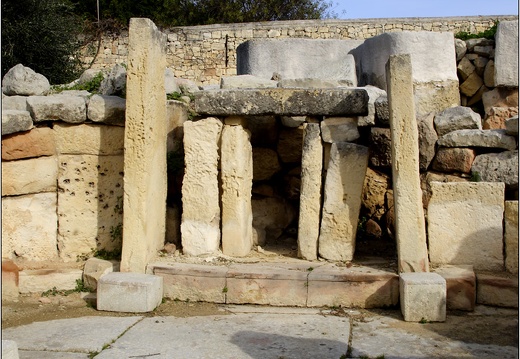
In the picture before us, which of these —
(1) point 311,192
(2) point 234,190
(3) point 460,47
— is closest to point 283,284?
(1) point 311,192

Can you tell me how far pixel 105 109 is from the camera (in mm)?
6820

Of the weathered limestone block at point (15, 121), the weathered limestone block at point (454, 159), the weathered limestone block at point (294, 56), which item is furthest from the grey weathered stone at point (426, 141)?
the weathered limestone block at point (15, 121)

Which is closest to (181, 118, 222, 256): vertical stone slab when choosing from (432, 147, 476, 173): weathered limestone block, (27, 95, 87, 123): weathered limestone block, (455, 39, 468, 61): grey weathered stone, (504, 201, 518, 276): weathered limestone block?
(27, 95, 87, 123): weathered limestone block

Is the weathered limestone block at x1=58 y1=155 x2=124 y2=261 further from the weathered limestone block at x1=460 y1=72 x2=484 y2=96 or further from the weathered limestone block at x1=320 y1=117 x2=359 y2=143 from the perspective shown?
the weathered limestone block at x1=460 y1=72 x2=484 y2=96

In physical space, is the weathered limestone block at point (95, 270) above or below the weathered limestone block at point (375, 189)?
below

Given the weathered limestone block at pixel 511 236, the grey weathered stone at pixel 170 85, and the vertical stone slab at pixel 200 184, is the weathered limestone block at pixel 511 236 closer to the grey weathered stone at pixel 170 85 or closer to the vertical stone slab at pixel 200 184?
the vertical stone slab at pixel 200 184

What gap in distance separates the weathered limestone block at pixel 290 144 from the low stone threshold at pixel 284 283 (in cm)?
177

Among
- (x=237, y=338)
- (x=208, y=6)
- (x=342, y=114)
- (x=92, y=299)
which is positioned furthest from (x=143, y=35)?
(x=208, y=6)

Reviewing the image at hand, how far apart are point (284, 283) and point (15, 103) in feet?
11.3

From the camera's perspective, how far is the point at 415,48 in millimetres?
7898

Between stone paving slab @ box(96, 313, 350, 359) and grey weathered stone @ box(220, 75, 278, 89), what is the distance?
276 centimetres

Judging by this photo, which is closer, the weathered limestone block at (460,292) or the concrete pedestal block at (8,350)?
the concrete pedestal block at (8,350)

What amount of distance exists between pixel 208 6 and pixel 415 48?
59.1 feet

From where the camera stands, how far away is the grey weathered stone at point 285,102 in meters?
6.59
